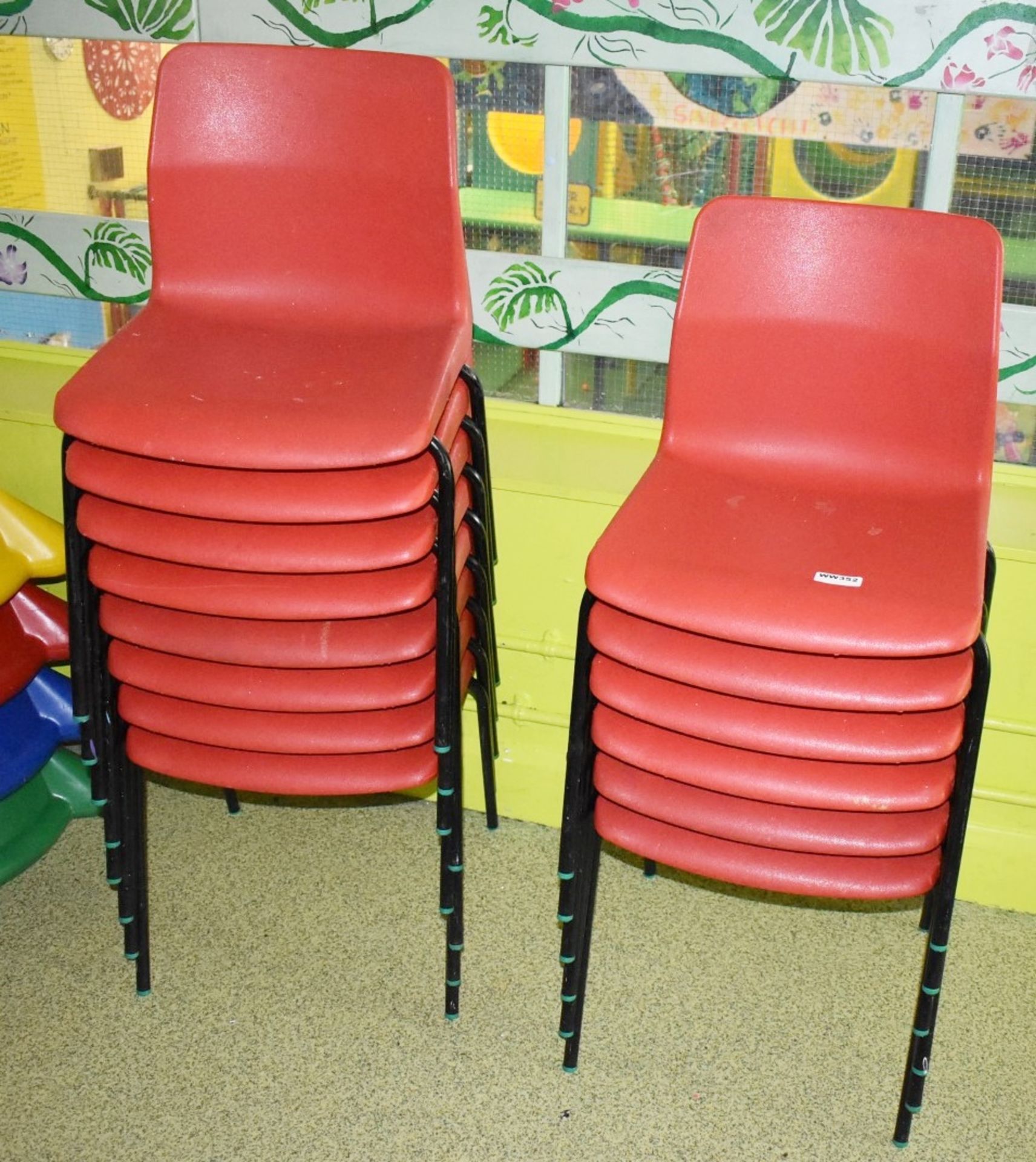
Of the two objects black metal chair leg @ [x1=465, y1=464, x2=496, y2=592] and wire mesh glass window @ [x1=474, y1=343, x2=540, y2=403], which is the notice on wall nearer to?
wire mesh glass window @ [x1=474, y1=343, x2=540, y2=403]

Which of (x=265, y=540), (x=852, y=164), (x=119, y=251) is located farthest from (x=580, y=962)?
(x=119, y=251)

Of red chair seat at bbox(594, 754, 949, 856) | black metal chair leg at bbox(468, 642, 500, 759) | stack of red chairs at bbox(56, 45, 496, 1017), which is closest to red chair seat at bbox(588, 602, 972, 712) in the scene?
red chair seat at bbox(594, 754, 949, 856)

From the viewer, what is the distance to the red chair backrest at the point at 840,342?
1717mm

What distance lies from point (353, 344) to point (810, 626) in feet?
2.38

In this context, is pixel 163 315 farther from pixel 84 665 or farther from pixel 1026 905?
pixel 1026 905

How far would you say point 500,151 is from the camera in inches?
88.4

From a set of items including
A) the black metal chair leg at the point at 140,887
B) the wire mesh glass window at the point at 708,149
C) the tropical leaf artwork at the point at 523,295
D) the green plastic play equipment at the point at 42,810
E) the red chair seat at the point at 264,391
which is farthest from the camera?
the tropical leaf artwork at the point at 523,295

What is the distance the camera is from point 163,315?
6.27ft

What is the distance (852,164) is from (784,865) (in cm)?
105

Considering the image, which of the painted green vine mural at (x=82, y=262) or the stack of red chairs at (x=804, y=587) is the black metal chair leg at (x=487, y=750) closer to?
the stack of red chairs at (x=804, y=587)

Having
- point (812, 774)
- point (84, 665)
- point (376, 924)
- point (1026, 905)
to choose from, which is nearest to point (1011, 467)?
point (1026, 905)

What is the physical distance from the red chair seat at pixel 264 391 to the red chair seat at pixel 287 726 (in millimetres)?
342

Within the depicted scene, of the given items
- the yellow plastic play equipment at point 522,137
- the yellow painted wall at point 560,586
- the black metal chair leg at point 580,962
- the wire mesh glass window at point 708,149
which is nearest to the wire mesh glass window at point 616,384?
the yellow painted wall at point 560,586

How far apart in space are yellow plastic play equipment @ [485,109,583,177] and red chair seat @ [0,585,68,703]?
1.00 meters
